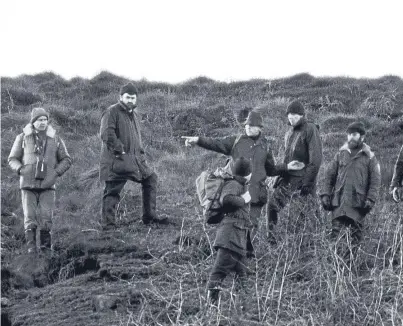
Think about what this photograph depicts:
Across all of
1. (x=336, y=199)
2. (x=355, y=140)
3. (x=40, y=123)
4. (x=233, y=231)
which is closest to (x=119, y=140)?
(x=40, y=123)

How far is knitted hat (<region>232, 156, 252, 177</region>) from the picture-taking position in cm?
770

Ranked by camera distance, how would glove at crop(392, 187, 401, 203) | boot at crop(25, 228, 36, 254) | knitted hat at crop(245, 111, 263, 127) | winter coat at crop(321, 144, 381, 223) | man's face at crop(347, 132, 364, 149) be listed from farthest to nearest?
boot at crop(25, 228, 36, 254), glove at crop(392, 187, 401, 203), man's face at crop(347, 132, 364, 149), winter coat at crop(321, 144, 381, 223), knitted hat at crop(245, 111, 263, 127)

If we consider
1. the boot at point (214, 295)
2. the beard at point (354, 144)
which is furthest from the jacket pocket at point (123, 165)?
the boot at point (214, 295)

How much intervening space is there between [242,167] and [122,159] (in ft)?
10.8

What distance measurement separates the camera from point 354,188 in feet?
30.4

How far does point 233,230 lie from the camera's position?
301 inches

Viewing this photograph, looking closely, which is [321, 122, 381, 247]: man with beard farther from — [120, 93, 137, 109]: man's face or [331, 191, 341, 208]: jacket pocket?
[120, 93, 137, 109]: man's face

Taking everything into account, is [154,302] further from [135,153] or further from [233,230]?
[135,153]

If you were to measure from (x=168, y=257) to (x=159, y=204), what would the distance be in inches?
133

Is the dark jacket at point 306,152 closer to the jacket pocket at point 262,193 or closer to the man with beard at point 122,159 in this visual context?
the jacket pocket at point 262,193

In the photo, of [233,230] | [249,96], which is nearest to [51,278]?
[233,230]

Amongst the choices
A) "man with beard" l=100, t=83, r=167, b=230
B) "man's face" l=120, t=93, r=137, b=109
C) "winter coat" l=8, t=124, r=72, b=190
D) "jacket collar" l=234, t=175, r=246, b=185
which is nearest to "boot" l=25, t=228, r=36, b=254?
"winter coat" l=8, t=124, r=72, b=190

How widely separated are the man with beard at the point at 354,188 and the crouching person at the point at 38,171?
3395 mm

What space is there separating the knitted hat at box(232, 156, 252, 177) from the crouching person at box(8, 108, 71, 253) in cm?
338
